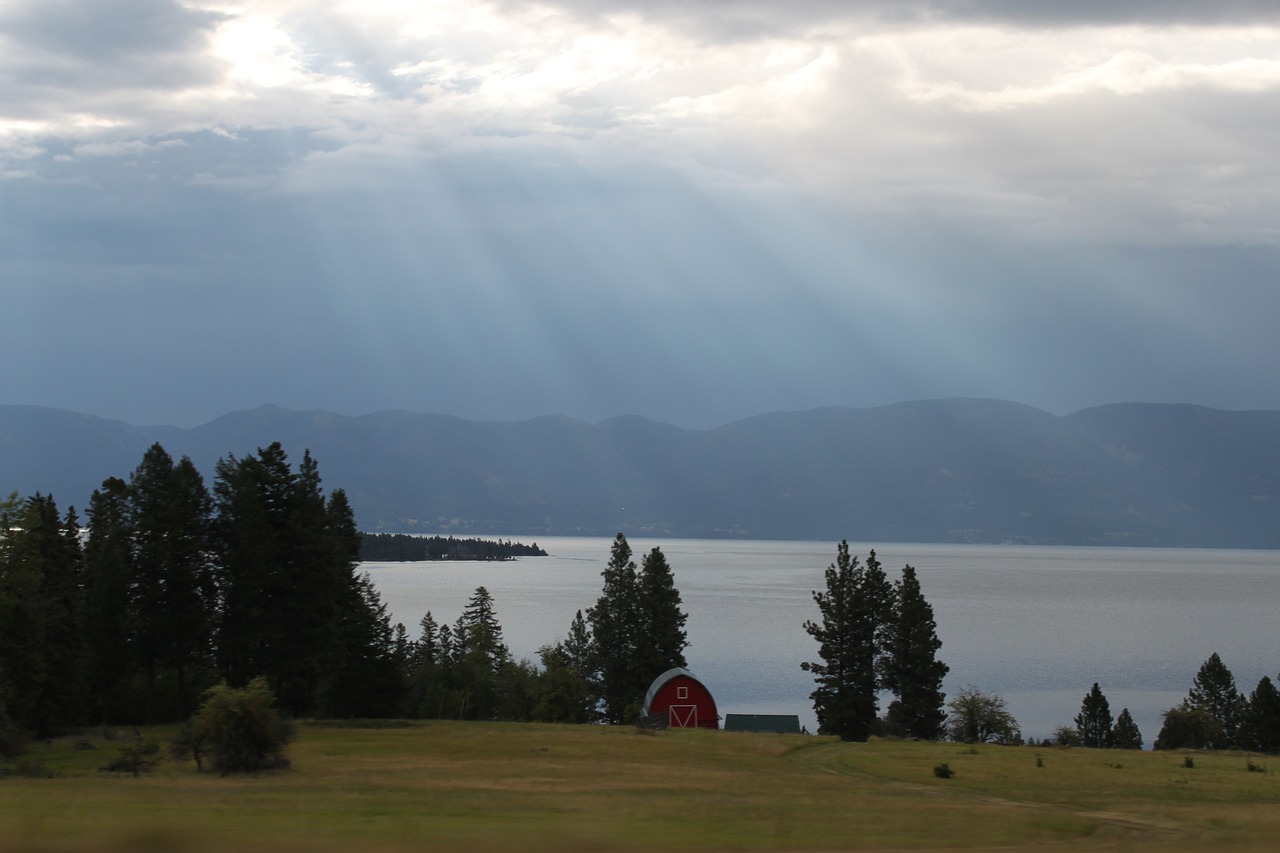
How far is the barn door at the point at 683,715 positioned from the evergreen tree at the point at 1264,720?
131 feet

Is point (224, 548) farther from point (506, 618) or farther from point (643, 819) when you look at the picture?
point (506, 618)

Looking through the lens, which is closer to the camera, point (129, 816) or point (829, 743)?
point (129, 816)

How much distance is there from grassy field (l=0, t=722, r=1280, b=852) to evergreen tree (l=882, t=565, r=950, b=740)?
54.7 feet

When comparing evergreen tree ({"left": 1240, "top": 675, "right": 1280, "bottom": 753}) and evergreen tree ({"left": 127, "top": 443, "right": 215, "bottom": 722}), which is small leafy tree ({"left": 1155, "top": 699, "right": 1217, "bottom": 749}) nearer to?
evergreen tree ({"left": 1240, "top": 675, "right": 1280, "bottom": 753})

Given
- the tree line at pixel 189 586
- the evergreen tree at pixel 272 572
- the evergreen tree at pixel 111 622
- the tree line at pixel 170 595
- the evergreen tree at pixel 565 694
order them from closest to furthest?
the tree line at pixel 170 595, the tree line at pixel 189 586, the evergreen tree at pixel 272 572, the evergreen tree at pixel 111 622, the evergreen tree at pixel 565 694

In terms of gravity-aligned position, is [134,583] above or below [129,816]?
above

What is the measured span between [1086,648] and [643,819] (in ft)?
417

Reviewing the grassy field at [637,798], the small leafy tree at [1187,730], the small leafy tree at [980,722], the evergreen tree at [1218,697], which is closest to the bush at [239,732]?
the grassy field at [637,798]

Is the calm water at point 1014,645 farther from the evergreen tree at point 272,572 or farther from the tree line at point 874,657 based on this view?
the evergreen tree at point 272,572

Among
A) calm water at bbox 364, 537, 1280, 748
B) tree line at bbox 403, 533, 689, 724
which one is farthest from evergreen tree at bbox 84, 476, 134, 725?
calm water at bbox 364, 537, 1280, 748

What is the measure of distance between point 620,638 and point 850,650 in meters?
15.7

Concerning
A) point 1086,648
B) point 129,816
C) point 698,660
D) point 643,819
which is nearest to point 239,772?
point 129,816

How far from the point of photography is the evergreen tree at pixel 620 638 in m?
70.4

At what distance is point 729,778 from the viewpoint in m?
31.5
